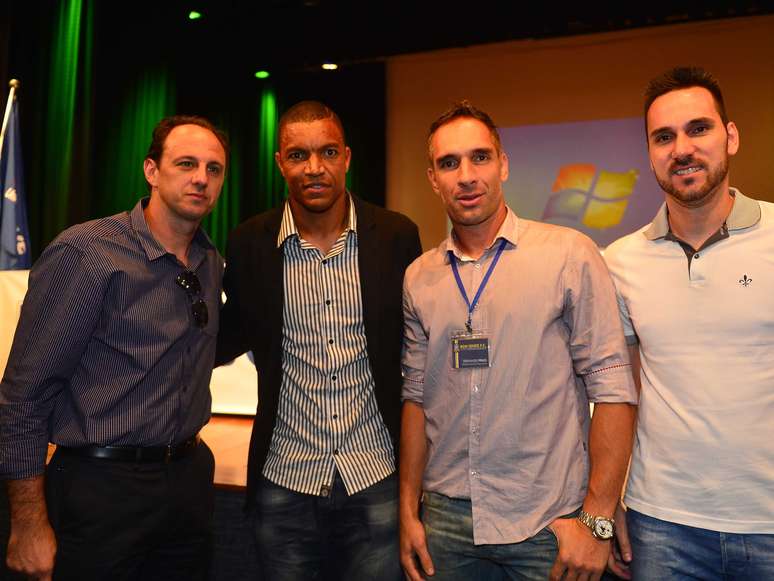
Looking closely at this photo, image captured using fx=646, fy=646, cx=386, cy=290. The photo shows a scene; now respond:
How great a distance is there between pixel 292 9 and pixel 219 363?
20.0ft

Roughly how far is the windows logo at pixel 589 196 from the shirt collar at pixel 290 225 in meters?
6.25

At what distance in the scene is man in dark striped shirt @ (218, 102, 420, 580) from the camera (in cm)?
200

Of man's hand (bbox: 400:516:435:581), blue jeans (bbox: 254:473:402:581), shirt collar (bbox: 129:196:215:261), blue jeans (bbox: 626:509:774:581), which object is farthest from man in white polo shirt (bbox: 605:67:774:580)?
shirt collar (bbox: 129:196:215:261)

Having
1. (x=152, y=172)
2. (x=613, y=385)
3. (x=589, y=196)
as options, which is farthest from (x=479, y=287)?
(x=589, y=196)

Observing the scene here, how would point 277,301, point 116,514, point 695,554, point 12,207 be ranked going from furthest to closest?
point 12,207, point 277,301, point 116,514, point 695,554

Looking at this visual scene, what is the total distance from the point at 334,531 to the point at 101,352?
0.90 m

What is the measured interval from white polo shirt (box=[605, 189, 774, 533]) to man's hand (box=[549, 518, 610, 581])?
16 cm

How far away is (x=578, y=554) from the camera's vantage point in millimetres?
1626

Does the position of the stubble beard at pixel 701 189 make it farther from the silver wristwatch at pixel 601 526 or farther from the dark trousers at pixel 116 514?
the dark trousers at pixel 116 514

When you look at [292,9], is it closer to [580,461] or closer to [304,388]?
[304,388]

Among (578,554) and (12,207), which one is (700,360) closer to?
(578,554)

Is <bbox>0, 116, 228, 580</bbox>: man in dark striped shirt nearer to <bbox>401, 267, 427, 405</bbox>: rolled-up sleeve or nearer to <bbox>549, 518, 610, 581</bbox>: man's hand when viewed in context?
<bbox>401, 267, 427, 405</bbox>: rolled-up sleeve

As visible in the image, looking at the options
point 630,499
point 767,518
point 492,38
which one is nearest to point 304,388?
point 630,499

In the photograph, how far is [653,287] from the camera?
5.78ft
